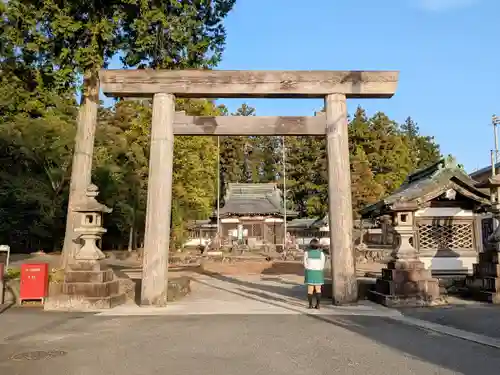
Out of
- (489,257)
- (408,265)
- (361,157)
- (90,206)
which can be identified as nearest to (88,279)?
(90,206)

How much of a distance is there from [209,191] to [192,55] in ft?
69.5

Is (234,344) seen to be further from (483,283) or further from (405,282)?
(483,283)

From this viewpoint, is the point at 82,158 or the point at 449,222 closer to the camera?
the point at 82,158

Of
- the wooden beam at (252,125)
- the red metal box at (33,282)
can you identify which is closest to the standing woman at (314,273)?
the wooden beam at (252,125)

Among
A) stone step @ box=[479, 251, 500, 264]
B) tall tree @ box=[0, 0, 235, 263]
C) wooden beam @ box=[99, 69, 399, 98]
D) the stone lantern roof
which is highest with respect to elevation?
tall tree @ box=[0, 0, 235, 263]

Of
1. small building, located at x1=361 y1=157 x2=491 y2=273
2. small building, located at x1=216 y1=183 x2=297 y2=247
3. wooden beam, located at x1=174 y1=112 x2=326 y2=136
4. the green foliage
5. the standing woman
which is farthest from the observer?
the green foliage

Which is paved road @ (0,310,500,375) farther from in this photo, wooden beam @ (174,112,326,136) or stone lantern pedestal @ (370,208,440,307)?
wooden beam @ (174,112,326,136)

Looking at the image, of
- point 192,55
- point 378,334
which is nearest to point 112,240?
point 192,55

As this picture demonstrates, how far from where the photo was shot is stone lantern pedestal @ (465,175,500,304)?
9.81 metres

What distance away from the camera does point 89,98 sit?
13.0m

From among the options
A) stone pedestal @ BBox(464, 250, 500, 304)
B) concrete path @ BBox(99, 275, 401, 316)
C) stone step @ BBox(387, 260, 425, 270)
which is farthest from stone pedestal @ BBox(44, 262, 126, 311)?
stone pedestal @ BBox(464, 250, 500, 304)

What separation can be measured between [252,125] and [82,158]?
573 cm

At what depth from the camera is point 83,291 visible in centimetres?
910

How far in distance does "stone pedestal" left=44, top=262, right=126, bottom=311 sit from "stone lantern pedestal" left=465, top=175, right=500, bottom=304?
890 cm
